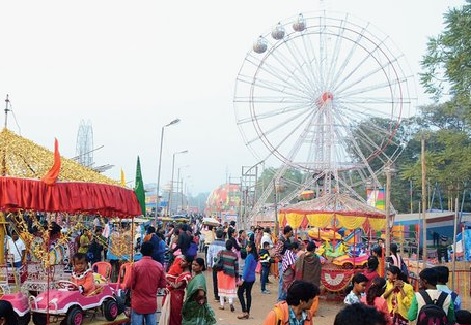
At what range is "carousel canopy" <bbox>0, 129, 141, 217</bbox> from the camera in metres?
7.14

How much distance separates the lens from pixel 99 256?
14.1 m

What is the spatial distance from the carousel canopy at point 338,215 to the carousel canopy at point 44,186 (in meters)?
8.91

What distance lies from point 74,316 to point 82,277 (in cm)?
70

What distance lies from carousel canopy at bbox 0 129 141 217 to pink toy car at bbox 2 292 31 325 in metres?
1.13

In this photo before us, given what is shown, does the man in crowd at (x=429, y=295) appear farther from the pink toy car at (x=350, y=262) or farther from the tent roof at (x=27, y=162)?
the pink toy car at (x=350, y=262)

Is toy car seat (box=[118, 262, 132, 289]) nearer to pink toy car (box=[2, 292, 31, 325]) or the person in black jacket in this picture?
pink toy car (box=[2, 292, 31, 325])

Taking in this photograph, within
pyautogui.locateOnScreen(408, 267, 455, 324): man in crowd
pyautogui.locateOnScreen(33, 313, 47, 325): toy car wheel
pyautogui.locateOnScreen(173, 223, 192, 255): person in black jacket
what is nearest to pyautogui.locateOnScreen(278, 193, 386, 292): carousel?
pyautogui.locateOnScreen(173, 223, 192, 255): person in black jacket

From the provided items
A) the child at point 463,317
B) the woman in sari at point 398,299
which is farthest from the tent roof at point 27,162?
the child at point 463,317

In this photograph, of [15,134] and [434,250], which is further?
[434,250]

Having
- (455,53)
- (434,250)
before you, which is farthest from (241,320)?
(434,250)

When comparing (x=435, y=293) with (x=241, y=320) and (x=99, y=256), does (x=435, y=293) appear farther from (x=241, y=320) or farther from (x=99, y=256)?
(x=99, y=256)

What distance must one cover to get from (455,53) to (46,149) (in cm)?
1433

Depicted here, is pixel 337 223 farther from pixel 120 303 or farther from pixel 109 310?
pixel 109 310

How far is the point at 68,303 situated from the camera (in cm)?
782
